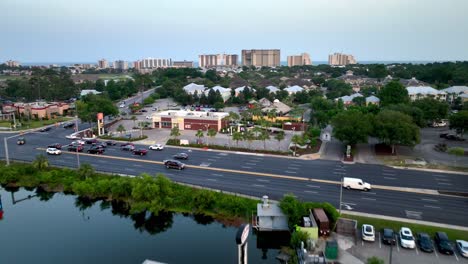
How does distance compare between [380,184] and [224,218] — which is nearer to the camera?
[224,218]

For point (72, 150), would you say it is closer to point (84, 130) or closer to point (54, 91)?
point (84, 130)

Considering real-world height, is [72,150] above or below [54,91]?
below

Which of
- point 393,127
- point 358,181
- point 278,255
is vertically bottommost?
point 278,255

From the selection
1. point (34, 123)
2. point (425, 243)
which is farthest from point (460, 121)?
point (34, 123)

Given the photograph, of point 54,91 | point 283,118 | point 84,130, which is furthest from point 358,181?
point 54,91

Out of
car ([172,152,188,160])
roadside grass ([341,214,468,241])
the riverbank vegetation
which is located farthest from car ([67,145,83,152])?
roadside grass ([341,214,468,241])

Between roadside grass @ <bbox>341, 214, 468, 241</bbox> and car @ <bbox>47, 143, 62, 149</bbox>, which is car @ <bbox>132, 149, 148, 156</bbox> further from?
roadside grass @ <bbox>341, 214, 468, 241</bbox>
